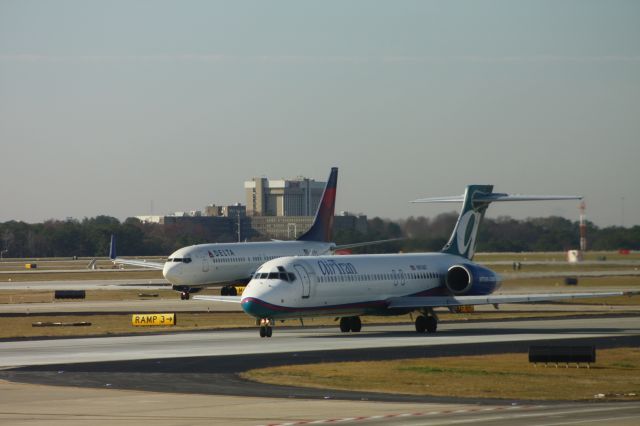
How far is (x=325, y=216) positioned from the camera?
326 feet

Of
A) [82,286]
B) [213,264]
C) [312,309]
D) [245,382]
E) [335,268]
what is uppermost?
[213,264]

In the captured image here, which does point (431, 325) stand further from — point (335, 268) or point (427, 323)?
point (335, 268)

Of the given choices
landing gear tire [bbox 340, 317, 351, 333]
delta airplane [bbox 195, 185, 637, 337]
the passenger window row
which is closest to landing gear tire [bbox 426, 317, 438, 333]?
delta airplane [bbox 195, 185, 637, 337]

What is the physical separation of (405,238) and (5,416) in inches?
2404

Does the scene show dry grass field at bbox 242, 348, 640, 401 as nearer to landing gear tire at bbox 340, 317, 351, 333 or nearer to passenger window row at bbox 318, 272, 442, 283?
passenger window row at bbox 318, 272, 442, 283

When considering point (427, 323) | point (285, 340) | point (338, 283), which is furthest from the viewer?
point (427, 323)

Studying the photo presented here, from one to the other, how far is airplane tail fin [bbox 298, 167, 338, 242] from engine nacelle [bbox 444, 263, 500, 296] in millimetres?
34201

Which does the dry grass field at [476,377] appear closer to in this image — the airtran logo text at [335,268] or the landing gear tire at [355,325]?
the airtran logo text at [335,268]

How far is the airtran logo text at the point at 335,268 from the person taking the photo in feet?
188

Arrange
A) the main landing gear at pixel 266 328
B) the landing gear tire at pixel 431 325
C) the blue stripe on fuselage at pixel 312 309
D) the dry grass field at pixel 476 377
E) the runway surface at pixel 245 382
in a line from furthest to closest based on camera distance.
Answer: the landing gear tire at pixel 431 325 < the main landing gear at pixel 266 328 < the blue stripe on fuselage at pixel 312 309 < the dry grass field at pixel 476 377 < the runway surface at pixel 245 382

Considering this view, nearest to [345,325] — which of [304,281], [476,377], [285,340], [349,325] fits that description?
[349,325]

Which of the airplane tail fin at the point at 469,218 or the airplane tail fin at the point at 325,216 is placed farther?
the airplane tail fin at the point at 325,216

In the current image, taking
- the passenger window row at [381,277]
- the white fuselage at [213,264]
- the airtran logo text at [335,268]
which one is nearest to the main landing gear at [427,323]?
the passenger window row at [381,277]

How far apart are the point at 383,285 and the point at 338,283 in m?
3.75
